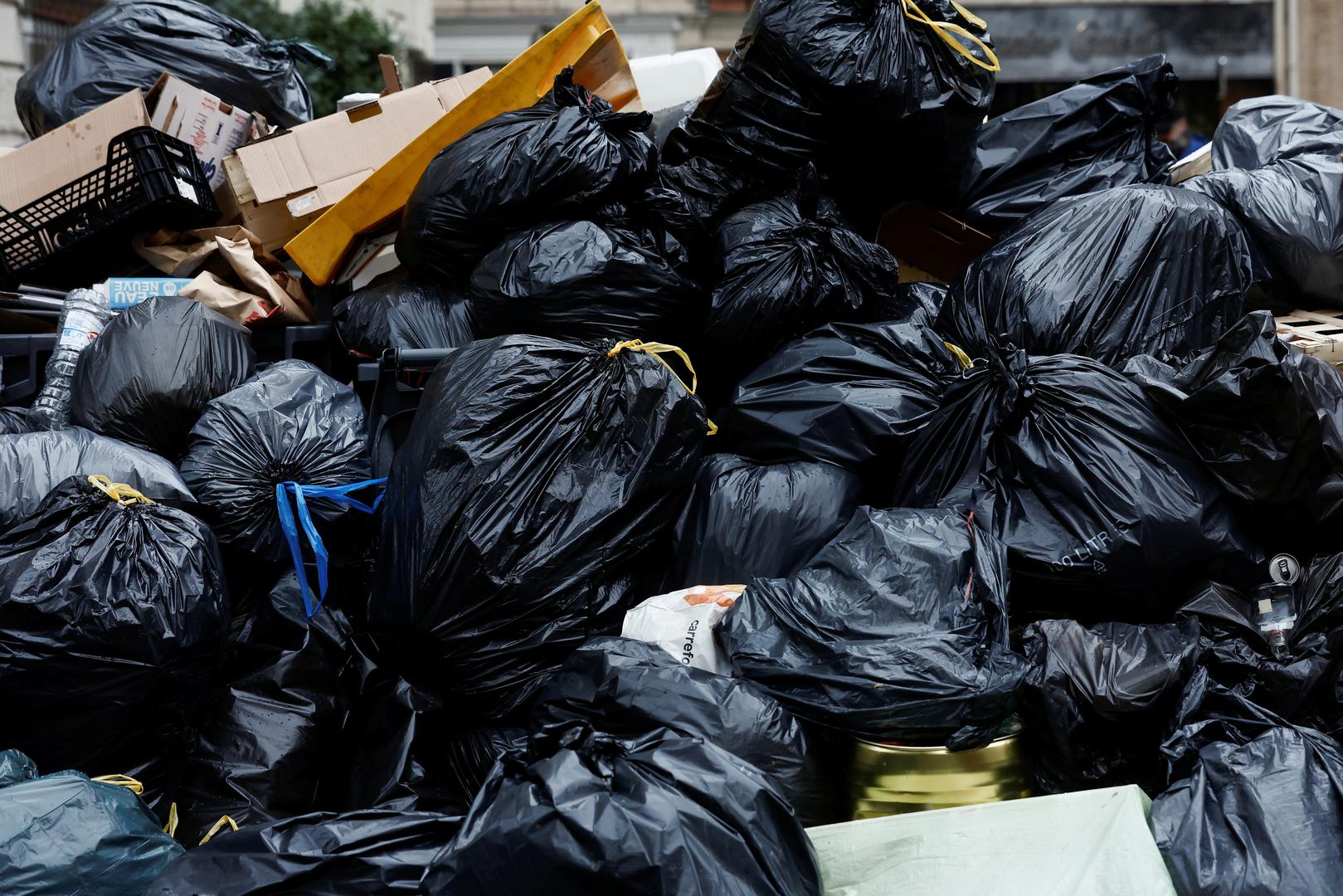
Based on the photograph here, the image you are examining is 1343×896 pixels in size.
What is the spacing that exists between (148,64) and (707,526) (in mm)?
2788

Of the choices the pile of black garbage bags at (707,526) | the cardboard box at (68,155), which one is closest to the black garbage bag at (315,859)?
the pile of black garbage bags at (707,526)

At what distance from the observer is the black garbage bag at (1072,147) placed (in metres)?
3.29

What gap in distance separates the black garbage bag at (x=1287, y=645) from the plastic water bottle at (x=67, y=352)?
2.45m

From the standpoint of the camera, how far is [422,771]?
7.46 feet

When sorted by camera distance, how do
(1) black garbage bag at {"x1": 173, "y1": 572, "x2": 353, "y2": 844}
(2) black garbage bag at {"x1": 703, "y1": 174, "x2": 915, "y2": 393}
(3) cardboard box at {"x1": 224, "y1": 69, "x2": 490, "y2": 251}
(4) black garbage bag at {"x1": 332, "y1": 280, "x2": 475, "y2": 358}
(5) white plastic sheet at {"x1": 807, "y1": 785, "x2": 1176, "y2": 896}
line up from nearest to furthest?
(5) white plastic sheet at {"x1": 807, "y1": 785, "x2": 1176, "y2": 896} → (1) black garbage bag at {"x1": 173, "y1": 572, "x2": 353, "y2": 844} → (2) black garbage bag at {"x1": 703, "y1": 174, "x2": 915, "y2": 393} → (4) black garbage bag at {"x1": 332, "y1": 280, "x2": 475, "y2": 358} → (3) cardboard box at {"x1": 224, "y1": 69, "x2": 490, "y2": 251}

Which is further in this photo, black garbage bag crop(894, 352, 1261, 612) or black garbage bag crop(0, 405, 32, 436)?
black garbage bag crop(0, 405, 32, 436)

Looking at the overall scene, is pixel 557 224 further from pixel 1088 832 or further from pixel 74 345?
pixel 1088 832

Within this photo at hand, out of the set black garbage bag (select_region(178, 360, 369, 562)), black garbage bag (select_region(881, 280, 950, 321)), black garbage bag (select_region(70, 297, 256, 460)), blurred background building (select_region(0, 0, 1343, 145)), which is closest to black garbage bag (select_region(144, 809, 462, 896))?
black garbage bag (select_region(178, 360, 369, 562))

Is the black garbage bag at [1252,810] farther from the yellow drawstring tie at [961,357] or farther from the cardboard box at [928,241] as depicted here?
the cardboard box at [928,241]

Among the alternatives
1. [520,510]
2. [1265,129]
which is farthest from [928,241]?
[520,510]

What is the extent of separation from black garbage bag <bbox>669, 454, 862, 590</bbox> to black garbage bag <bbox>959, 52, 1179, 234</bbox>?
4.18ft

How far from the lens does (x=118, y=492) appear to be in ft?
7.38

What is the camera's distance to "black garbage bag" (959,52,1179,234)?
329cm

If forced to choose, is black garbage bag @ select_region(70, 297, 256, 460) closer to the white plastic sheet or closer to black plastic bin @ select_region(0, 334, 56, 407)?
black plastic bin @ select_region(0, 334, 56, 407)
